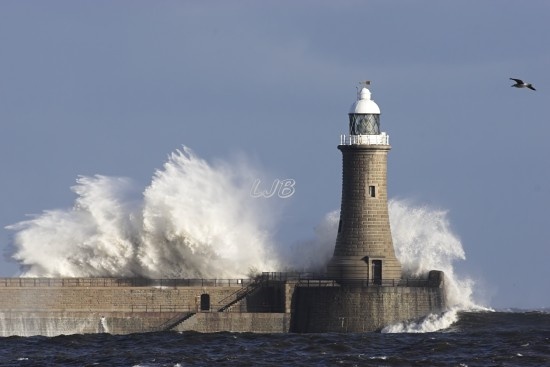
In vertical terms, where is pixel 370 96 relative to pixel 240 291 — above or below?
above

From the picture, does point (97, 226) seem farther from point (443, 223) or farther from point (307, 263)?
A: point (443, 223)

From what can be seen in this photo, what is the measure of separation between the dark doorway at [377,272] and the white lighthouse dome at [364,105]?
4878mm

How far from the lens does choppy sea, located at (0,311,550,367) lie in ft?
185

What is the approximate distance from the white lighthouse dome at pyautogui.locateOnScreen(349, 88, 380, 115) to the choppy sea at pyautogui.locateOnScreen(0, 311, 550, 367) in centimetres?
746

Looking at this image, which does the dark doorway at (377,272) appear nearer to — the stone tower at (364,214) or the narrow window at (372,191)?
the stone tower at (364,214)

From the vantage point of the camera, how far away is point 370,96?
6894cm

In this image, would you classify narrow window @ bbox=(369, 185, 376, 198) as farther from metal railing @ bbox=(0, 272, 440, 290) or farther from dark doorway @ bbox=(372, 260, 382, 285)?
metal railing @ bbox=(0, 272, 440, 290)

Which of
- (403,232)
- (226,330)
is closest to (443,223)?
(403,232)

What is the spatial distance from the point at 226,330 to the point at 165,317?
193cm

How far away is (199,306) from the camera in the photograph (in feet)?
219

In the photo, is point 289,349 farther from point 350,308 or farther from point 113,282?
point 113,282

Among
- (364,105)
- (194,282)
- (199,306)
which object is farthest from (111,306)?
(364,105)

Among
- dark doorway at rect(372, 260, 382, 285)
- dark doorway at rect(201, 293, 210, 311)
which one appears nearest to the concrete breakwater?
dark doorway at rect(201, 293, 210, 311)

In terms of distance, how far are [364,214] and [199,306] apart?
603cm
